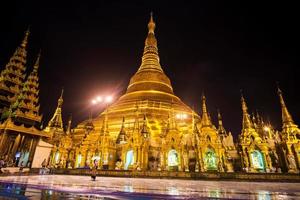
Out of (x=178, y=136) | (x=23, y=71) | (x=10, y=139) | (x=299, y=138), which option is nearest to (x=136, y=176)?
(x=178, y=136)

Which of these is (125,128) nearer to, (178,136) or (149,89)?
(178,136)

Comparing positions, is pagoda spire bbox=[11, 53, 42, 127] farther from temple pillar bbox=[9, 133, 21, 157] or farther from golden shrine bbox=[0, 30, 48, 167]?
temple pillar bbox=[9, 133, 21, 157]

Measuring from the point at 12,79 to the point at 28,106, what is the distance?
5524mm

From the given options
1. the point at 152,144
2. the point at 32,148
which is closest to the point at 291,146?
the point at 152,144

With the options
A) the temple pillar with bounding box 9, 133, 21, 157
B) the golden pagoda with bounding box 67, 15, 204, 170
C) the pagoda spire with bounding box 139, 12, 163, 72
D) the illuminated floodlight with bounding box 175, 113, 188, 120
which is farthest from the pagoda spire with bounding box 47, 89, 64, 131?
the illuminated floodlight with bounding box 175, 113, 188, 120

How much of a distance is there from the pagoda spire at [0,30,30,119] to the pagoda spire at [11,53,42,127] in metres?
1.03

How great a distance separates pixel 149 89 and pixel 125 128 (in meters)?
11.5

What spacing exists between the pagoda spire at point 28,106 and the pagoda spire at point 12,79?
103 cm

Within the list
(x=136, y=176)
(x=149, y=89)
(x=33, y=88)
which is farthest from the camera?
(x=149, y=89)

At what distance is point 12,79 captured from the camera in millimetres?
30984

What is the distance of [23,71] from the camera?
33.5 metres

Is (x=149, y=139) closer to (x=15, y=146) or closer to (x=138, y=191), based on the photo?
(x=138, y=191)

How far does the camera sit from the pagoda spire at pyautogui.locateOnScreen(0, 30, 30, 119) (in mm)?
29266

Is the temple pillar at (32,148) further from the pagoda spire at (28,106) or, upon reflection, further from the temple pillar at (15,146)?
the pagoda spire at (28,106)
